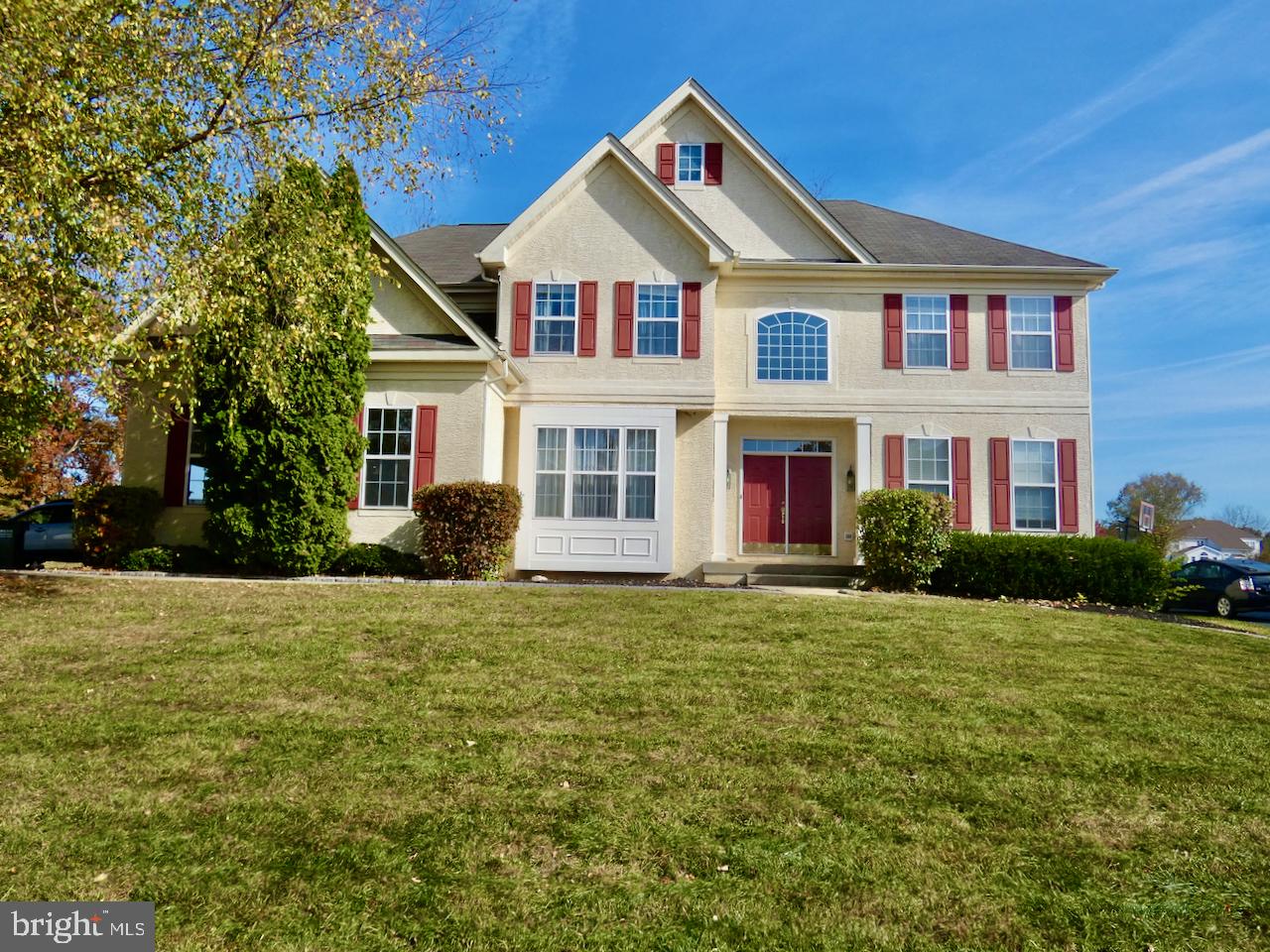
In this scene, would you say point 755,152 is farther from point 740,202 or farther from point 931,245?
point 931,245

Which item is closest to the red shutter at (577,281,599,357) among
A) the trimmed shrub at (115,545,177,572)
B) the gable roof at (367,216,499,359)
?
the gable roof at (367,216,499,359)

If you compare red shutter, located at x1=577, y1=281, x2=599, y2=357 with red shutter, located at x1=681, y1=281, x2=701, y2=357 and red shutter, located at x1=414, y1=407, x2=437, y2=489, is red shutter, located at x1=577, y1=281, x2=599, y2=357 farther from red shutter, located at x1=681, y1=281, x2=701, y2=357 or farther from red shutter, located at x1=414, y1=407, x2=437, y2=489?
red shutter, located at x1=414, y1=407, x2=437, y2=489

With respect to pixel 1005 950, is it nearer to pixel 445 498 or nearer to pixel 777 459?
pixel 445 498

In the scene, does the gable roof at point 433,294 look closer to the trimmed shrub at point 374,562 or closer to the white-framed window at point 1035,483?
the trimmed shrub at point 374,562

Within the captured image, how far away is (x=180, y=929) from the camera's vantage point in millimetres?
2971

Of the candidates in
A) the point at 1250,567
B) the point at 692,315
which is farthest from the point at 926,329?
the point at 1250,567

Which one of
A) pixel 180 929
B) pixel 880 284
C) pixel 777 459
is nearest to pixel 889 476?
pixel 777 459

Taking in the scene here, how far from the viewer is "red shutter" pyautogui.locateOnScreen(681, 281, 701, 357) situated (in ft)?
50.2

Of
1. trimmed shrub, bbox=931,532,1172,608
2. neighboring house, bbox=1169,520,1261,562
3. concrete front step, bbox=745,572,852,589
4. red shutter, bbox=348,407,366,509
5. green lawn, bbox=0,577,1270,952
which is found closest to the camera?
green lawn, bbox=0,577,1270,952

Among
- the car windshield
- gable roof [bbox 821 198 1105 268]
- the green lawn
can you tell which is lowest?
the green lawn

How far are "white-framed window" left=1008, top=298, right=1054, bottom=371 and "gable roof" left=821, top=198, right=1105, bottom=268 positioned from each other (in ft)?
2.53

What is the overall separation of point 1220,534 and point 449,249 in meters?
79.3

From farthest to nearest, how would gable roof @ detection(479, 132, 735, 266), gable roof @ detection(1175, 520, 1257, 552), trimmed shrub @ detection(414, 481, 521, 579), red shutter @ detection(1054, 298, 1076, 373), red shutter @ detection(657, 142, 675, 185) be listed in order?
gable roof @ detection(1175, 520, 1257, 552)
red shutter @ detection(657, 142, 675, 185)
red shutter @ detection(1054, 298, 1076, 373)
gable roof @ detection(479, 132, 735, 266)
trimmed shrub @ detection(414, 481, 521, 579)
